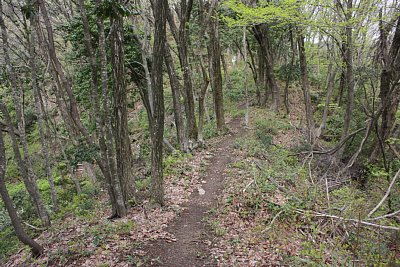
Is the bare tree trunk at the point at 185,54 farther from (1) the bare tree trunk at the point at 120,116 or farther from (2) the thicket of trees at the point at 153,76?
(1) the bare tree trunk at the point at 120,116

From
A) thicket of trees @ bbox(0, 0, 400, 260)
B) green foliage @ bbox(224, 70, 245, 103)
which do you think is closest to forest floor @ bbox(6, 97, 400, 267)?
thicket of trees @ bbox(0, 0, 400, 260)

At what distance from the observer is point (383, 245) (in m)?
5.23

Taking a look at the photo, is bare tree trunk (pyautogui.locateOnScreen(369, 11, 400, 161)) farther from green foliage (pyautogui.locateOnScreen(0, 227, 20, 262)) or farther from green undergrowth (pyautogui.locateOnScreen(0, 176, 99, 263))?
green foliage (pyautogui.locateOnScreen(0, 227, 20, 262))

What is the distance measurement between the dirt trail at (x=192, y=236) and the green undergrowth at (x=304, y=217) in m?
0.43

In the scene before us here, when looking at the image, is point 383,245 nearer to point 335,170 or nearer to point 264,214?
point 264,214

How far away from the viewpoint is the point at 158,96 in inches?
291

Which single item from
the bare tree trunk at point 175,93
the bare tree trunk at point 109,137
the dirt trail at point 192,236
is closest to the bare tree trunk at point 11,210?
the bare tree trunk at point 109,137

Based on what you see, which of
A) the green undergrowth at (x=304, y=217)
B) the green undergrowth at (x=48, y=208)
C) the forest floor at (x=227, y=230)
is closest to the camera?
the green undergrowth at (x=304, y=217)

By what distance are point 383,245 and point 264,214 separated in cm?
271

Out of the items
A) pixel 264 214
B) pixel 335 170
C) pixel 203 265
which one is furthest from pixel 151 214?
pixel 335 170

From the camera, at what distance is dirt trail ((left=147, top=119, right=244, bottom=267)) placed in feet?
18.4

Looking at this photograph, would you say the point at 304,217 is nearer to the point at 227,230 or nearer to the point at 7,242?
the point at 227,230

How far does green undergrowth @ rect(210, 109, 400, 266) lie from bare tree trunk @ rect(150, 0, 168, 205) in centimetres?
189

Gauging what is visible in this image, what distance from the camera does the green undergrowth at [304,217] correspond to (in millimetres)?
5031
